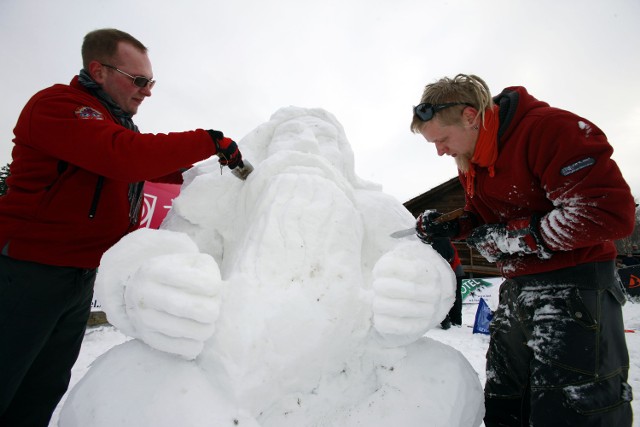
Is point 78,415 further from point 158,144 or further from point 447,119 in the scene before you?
point 447,119

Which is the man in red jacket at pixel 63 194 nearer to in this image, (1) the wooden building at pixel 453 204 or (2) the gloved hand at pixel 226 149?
(2) the gloved hand at pixel 226 149

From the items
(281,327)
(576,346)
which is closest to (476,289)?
(576,346)

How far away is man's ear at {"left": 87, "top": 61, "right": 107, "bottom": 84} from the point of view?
60.1 inches

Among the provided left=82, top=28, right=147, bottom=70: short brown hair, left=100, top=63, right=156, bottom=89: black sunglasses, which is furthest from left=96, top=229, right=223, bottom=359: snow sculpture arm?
left=82, top=28, right=147, bottom=70: short brown hair

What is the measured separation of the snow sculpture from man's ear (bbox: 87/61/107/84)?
0.88m

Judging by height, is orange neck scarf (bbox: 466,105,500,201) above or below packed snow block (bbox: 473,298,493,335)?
above

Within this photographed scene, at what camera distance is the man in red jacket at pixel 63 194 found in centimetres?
121

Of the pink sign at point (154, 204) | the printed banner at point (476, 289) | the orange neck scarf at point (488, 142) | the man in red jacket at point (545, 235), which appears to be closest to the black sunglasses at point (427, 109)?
the man in red jacket at point (545, 235)

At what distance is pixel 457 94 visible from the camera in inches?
57.0

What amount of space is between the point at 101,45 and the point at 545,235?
2.17 meters

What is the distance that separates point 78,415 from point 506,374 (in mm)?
1842

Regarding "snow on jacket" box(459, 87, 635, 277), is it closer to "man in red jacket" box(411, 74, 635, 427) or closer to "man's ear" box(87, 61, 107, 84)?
"man in red jacket" box(411, 74, 635, 427)

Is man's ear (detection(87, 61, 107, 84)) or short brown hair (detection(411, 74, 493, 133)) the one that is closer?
short brown hair (detection(411, 74, 493, 133))

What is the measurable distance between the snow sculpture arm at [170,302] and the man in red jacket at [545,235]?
1047mm
